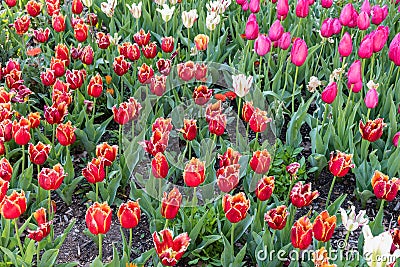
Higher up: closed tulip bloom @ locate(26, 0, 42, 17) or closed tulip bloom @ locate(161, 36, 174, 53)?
closed tulip bloom @ locate(26, 0, 42, 17)

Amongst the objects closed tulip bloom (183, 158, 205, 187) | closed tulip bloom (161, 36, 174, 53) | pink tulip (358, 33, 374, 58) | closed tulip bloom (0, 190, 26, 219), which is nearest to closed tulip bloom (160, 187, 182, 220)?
closed tulip bloom (183, 158, 205, 187)

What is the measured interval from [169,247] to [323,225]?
1.88 ft

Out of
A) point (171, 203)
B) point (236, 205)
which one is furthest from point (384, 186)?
point (171, 203)

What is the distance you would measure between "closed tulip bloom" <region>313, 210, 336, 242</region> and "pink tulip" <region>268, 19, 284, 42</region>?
157cm

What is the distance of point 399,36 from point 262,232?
1.52m

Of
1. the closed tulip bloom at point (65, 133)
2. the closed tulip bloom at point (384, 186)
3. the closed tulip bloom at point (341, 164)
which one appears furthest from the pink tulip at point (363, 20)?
the closed tulip bloom at point (65, 133)

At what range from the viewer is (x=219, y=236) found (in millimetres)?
2611

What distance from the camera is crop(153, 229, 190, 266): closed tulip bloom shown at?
2127mm

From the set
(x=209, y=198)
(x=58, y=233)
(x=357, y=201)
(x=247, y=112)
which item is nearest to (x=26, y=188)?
(x=58, y=233)

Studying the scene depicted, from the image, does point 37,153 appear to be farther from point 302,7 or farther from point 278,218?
point 302,7

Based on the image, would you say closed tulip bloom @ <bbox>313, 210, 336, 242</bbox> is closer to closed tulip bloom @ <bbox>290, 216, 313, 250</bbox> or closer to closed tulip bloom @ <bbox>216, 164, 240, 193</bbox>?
closed tulip bloom @ <bbox>290, 216, 313, 250</bbox>

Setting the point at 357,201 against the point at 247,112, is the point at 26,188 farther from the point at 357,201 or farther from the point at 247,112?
the point at 357,201

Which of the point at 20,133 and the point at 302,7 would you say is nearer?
the point at 20,133

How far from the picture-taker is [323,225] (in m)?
2.18
